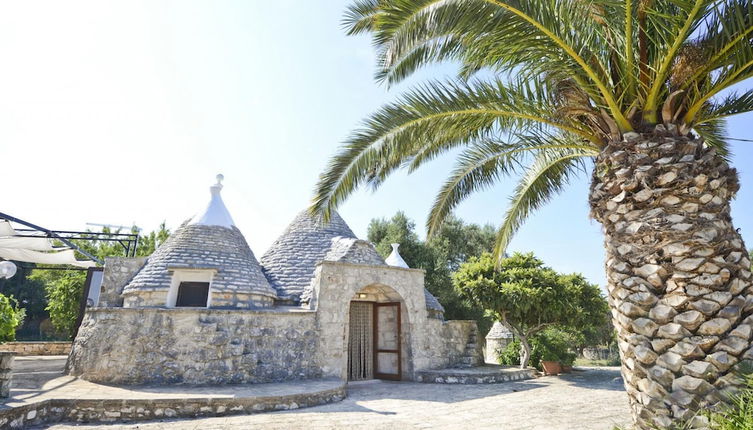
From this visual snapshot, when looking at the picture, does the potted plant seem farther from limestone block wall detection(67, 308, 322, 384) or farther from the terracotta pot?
limestone block wall detection(67, 308, 322, 384)

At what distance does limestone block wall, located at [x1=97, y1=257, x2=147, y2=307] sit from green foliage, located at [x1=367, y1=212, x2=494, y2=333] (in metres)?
12.0

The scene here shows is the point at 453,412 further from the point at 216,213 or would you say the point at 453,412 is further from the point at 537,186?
the point at 216,213

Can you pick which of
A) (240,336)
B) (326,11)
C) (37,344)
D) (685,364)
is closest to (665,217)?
(685,364)

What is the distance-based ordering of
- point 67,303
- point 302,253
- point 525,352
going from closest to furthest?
point 525,352
point 302,253
point 67,303

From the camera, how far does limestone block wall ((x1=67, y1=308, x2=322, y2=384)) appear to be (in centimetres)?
822

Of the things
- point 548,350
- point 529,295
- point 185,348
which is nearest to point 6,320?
point 185,348

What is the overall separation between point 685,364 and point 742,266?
1083 mm

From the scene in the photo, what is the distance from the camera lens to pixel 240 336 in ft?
29.8

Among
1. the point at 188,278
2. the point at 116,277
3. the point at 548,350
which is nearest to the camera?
the point at 188,278

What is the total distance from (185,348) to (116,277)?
4023mm

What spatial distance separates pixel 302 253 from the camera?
13.3 m

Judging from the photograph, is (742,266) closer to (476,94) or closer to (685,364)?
(685,364)

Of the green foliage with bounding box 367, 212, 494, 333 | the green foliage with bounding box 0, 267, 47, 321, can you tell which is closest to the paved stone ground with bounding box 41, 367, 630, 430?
the green foliage with bounding box 367, 212, 494, 333

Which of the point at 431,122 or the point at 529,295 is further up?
the point at 431,122
